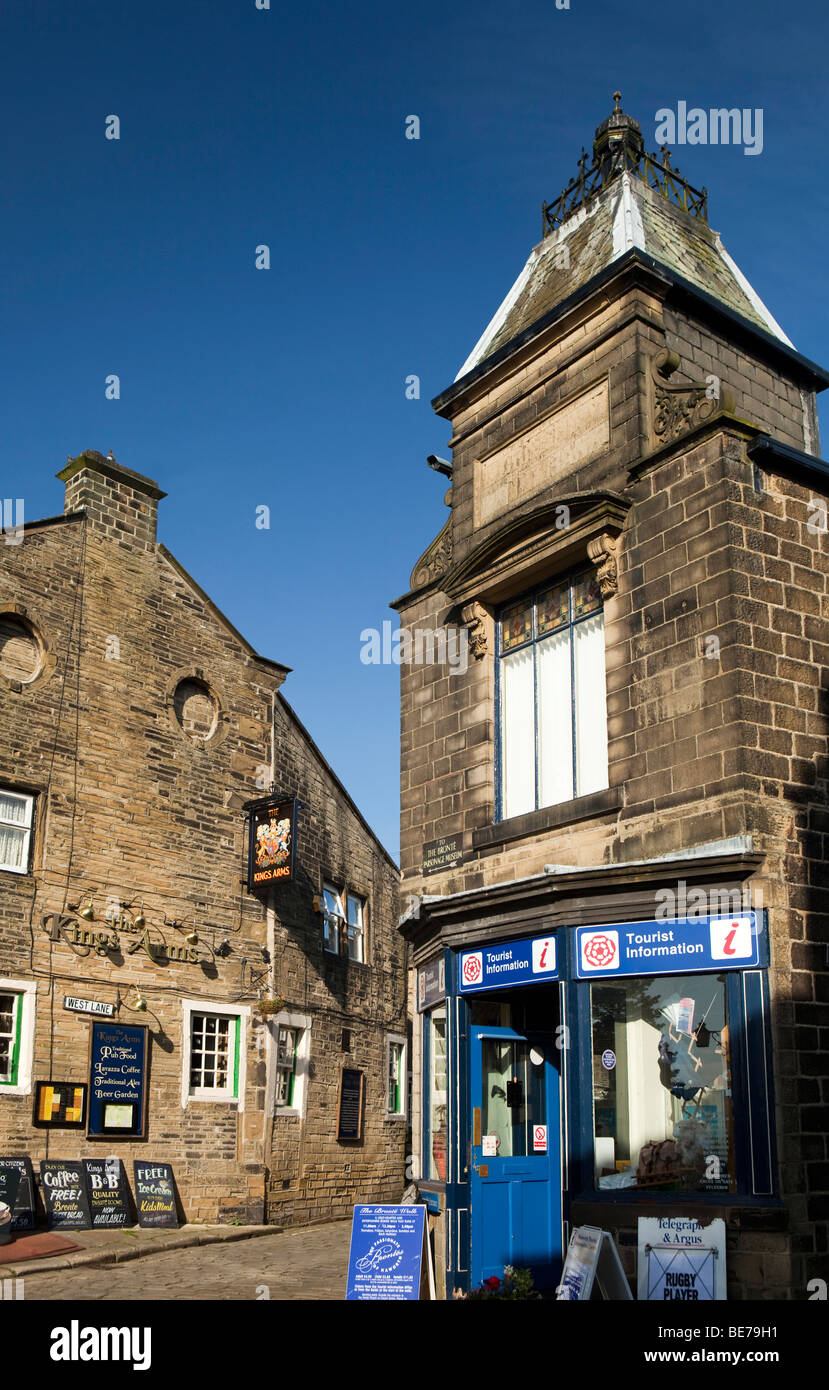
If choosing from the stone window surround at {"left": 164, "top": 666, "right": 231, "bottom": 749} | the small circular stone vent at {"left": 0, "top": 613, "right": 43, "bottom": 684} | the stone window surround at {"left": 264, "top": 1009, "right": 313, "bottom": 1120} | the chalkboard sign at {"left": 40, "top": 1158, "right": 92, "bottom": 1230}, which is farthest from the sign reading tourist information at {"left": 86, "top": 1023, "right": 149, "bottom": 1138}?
the small circular stone vent at {"left": 0, "top": 613, "right": 43, "bottom": 684}

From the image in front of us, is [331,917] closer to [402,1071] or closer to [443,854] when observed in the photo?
[402,1071]

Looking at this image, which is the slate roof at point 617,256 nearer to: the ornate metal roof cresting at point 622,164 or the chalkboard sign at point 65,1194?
the ornate metal roof cresting at point 622,164

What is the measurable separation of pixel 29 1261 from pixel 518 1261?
5.71 metres

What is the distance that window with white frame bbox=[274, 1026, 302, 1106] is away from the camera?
64.8 feet

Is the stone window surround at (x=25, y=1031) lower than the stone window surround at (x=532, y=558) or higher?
lower

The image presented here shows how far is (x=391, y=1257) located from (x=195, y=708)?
12045 mm

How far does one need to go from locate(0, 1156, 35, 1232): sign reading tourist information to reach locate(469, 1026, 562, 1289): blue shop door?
668 cm

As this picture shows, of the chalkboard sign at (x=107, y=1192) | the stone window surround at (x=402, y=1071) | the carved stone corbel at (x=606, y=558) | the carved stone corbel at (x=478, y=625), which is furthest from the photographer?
the stone window surround at (x=402, y=1071)

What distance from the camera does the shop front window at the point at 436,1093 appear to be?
1252 cm

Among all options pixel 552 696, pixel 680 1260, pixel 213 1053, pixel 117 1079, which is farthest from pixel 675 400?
pixel 213 1053

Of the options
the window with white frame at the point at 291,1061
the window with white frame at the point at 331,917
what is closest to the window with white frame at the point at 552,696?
the window with white frame at the point at 291,1061

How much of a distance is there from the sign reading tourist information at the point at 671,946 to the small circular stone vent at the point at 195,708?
10680mm

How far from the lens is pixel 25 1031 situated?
1641 cm

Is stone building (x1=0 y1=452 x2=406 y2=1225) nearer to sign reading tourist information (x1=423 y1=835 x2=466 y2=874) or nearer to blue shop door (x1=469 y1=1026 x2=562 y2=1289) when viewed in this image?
sign reading tourist information (x1=423 y1=835 x2=466 y2=874)
